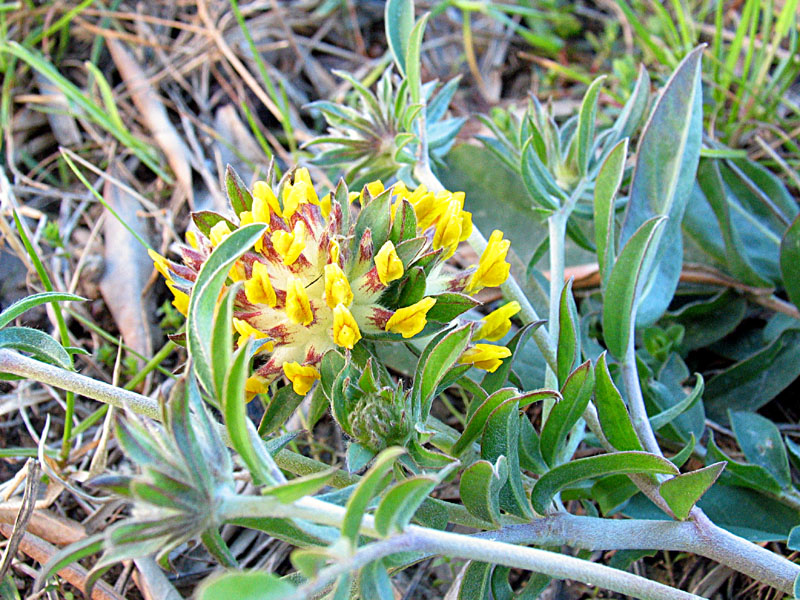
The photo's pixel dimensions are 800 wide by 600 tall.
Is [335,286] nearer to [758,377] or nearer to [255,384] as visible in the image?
[255,384]

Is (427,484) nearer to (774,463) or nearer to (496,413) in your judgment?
(496,413)

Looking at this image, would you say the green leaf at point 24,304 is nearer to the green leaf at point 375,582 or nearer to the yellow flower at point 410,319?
the yellow flower at point 410,319

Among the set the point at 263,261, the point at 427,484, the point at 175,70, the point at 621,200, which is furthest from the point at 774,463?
the point at 175,70

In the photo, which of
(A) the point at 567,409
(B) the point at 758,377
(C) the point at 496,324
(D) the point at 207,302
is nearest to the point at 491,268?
(C) the point at 496,324

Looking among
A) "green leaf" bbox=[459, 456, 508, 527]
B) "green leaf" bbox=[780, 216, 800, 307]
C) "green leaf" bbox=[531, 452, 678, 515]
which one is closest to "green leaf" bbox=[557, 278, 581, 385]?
"green leaf" bbox=[531, 452, 678, 515]

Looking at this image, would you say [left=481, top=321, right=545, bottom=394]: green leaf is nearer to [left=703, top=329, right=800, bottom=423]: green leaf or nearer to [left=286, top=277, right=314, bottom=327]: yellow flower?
[left=286, top=277, right=314, bottom=327]: yellow flower
